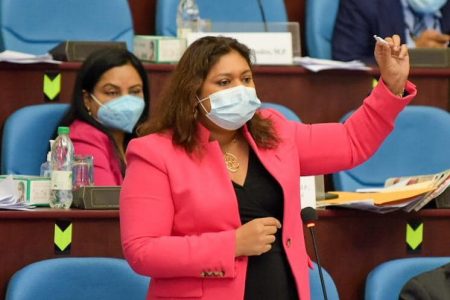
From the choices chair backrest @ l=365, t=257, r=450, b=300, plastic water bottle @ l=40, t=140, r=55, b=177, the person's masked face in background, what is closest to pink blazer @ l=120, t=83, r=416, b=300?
chair backrest @ l=365, t=257, r=450, b=300

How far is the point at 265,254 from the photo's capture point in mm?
2590

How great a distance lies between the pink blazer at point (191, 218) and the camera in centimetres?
250

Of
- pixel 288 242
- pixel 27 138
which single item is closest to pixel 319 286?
pixel 288 242

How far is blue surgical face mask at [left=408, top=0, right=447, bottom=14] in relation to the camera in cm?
511

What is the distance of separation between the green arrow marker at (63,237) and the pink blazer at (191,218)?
0.58 meters

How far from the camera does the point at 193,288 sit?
8.32 feet

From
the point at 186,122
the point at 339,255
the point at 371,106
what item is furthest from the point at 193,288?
the point at 339,255

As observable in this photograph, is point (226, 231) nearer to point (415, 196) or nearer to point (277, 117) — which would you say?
point (277, 117)

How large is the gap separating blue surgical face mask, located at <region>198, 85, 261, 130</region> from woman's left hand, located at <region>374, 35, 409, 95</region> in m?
0.31

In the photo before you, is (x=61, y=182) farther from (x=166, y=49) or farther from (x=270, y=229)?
(x=166, y=49)

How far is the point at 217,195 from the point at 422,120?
1915mm

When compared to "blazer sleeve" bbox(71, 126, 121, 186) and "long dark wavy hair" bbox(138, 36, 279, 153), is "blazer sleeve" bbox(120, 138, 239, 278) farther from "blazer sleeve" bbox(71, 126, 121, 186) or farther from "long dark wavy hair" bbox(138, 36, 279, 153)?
"blazer sleeve" bbox(71, 126, 121, 186)

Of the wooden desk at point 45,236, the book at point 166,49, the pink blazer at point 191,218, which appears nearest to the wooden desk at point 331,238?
the wooden desk at point 45,236

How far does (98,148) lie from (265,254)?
1.48m
